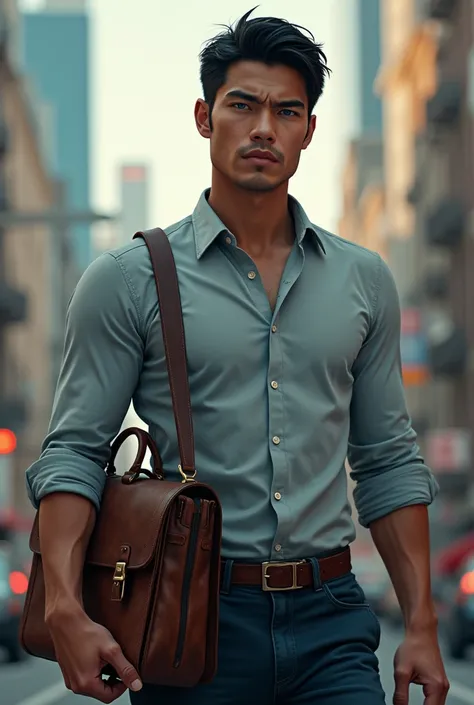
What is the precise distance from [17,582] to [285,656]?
50.3ft

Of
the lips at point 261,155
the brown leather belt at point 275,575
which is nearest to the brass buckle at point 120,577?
the brown leather belt at point 275,575

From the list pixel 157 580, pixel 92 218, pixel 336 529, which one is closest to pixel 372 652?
pixel 336 529

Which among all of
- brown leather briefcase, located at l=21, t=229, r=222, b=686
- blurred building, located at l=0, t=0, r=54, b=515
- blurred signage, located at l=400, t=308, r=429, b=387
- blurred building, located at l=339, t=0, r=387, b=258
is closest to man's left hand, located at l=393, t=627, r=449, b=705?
brown leather briefcase, located at l=21, t=229, r=222, b=686

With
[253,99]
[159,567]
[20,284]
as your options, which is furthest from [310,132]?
[20,284]

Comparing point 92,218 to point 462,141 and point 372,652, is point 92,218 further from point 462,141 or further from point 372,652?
point 462,141

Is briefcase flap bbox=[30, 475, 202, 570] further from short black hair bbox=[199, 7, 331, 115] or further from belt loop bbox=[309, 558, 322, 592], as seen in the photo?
short black hair bbox=[199, 7, 331, 115]

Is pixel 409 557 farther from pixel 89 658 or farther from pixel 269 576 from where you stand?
pixel 89 658

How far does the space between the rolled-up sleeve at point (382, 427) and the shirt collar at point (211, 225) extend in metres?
0.19

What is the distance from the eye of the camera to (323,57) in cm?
383

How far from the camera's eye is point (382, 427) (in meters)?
3.90

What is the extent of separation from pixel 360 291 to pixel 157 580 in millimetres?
879

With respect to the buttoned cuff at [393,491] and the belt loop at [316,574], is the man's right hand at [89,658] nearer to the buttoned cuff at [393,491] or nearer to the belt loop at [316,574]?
the belt loop at [316,574]

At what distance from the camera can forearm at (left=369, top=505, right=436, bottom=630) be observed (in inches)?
146

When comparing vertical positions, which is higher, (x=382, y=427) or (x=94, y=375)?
(x=94, y=375)
